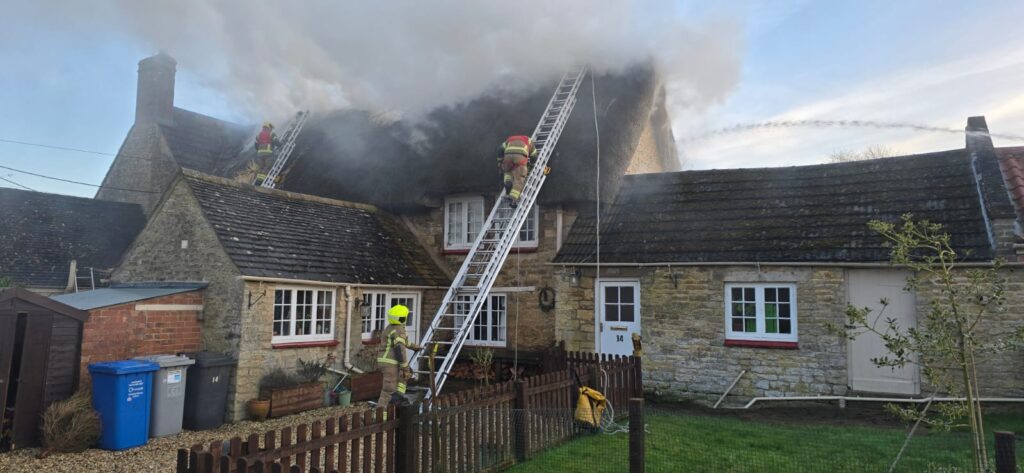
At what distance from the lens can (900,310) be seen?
1166 centimetres

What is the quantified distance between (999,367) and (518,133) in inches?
443

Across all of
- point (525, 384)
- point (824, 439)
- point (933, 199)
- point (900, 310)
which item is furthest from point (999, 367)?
point (525, 384)

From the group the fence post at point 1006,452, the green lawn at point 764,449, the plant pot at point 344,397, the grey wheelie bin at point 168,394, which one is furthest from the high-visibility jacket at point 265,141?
the fence post at point 1006,452

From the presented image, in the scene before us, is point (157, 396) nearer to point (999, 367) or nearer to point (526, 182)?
point (526, 182)

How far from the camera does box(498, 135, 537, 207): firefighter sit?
46.1 feet

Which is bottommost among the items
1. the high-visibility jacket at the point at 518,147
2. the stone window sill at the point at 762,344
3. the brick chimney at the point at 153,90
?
the stone window sill at the point at 762,344

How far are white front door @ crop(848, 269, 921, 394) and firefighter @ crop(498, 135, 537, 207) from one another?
22.2ft

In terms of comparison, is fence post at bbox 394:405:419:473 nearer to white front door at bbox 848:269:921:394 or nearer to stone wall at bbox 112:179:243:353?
stone wall at bbox 112:179:243:353

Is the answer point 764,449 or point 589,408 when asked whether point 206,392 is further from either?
point 764,449

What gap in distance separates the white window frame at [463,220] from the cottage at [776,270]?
2.82 metres

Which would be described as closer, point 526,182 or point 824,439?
point 824,439

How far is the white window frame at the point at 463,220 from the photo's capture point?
16.7 m

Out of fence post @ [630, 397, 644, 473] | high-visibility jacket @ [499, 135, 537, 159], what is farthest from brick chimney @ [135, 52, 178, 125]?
fence post @ [630, 397, 644, 473]

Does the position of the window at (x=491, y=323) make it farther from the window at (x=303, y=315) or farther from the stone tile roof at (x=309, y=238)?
the window at (x=303, y=315)
